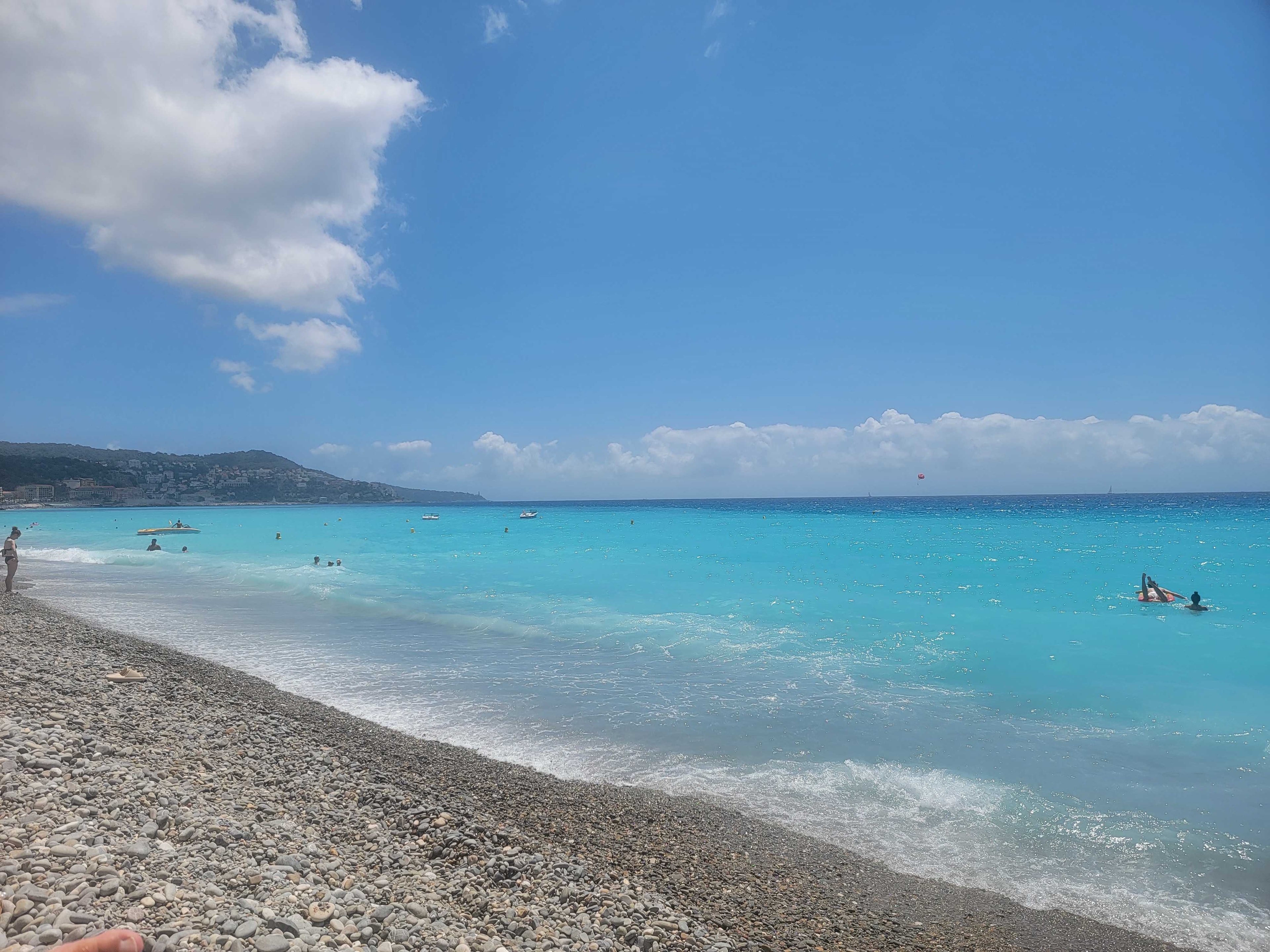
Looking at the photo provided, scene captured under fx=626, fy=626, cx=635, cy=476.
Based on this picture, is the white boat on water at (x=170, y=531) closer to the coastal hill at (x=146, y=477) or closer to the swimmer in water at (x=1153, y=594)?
the swimmer in water at (x=1153, y=594)

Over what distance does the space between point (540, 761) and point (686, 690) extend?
4440mm

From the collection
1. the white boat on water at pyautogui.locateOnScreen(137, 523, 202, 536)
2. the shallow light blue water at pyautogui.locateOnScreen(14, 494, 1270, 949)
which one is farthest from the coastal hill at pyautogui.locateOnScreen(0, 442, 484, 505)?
the shallow light blue water at pyautogui.locateOnScreen(14, 494, 1270, 949)

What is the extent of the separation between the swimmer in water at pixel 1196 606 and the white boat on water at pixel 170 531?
69.0m

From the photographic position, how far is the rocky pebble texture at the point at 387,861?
13.6 ft


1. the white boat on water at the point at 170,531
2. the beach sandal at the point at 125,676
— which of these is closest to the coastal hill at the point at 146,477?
the white boat on water at the point at 170,531

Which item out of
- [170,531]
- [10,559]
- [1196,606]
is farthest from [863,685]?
[170,531]

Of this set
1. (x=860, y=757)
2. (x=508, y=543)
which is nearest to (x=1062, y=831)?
(x=860, y=757)

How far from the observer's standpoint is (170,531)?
189ft

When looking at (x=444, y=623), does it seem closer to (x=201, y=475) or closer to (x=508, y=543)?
(x=508, y=543)

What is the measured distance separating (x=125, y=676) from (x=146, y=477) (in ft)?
597

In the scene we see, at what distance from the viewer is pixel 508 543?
5491cm

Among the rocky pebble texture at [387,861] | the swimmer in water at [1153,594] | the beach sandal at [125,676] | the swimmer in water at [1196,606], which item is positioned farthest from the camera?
the swimmer in water at [1153,594]

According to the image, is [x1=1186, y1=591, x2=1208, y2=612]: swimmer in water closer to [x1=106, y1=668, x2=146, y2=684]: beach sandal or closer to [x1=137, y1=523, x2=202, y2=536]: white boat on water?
[x1=106, y1=668, x2=146, y2=684]: beach sandal

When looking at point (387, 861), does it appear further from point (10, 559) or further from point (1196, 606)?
point (1196, 606)
